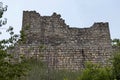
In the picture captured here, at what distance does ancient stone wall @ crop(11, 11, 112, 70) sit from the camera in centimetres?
2081

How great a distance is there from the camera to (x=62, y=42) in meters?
21.2

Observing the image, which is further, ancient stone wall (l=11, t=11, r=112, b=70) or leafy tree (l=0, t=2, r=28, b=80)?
ancient stone wall (l=11, t=11, r=112, b=70)

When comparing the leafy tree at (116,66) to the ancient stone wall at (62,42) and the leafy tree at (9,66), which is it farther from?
the ancient stone wall at (62,42)

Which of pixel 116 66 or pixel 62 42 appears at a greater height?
pixel 62 42

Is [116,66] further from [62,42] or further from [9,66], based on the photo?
[62,42]

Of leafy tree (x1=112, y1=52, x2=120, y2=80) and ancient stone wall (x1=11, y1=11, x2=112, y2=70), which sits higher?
ancient stone wall (x1=11, y1=11, x2=112, y2=70)

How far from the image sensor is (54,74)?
62.5 feet

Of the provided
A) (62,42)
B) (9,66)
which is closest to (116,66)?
(9,66)

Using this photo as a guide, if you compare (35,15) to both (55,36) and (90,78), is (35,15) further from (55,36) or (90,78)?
(90,78)

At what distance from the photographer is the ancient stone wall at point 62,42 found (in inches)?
819

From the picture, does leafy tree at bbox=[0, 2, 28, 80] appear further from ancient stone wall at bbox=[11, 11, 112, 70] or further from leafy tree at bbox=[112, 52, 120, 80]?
ancient stone wall at bbox=[11, 11, 112, 70]

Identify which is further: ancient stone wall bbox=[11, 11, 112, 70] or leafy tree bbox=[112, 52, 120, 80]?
ancient stone wall bbox=[11, 11, 112, 70]

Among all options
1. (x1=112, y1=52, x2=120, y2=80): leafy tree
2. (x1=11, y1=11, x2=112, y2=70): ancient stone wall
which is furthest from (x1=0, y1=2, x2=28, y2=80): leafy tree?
(x1=11, y1=11, x2=112, y2=70): ancient stone wall

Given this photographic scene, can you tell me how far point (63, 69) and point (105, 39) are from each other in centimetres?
294
